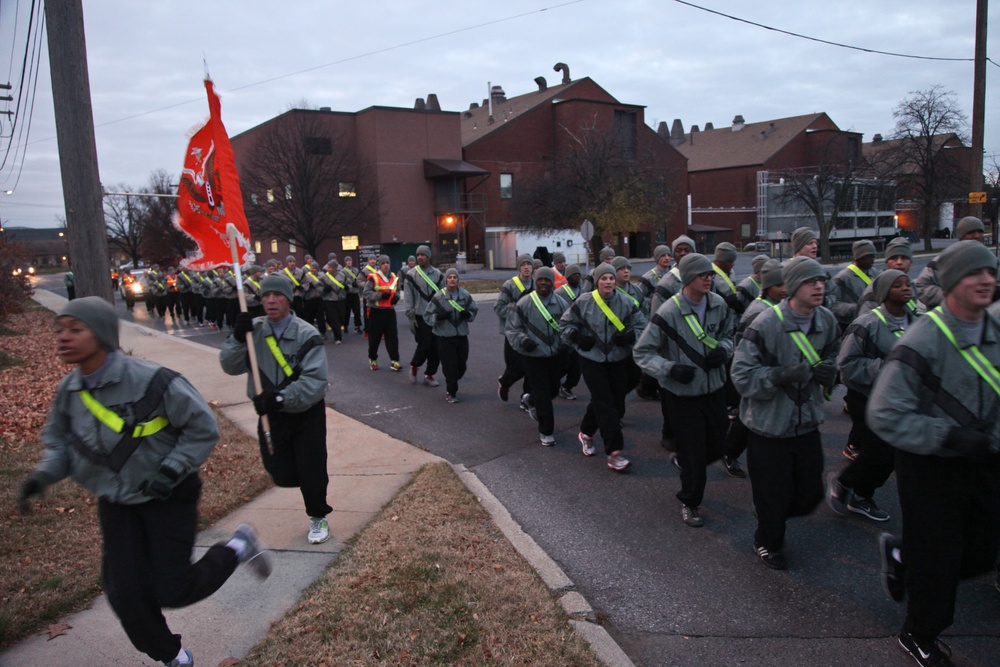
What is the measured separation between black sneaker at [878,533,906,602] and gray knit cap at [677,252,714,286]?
2179 mm

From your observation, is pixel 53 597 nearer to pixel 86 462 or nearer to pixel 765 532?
pixel 86 462

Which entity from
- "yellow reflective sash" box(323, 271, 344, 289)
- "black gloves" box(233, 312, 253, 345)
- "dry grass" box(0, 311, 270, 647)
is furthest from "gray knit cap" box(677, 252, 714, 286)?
"yellow reflective sash" box(323, 271, 344, 289)

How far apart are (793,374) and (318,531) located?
3.35 meters

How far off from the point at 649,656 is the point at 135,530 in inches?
103

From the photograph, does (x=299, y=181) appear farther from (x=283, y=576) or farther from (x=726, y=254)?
(x=283, y=576)

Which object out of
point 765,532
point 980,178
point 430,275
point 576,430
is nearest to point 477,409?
point 576,430

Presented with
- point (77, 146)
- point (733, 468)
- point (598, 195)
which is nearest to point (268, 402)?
point (77, 146)

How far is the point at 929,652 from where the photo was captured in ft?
11.2


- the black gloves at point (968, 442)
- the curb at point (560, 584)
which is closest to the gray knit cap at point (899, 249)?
the black gloves at point (968, 442)

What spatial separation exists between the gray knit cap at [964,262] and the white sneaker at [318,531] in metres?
4.11

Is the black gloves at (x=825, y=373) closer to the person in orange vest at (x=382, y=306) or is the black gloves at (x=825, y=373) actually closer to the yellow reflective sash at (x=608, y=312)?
the yellow reflective sash at (x=608, y=312)

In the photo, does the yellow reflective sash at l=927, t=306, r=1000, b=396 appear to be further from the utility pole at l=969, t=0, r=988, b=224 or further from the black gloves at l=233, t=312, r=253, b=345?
the utility pole at l=969, t=0, r=988, b=224

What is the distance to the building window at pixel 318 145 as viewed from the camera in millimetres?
41469

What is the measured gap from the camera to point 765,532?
4.52m
